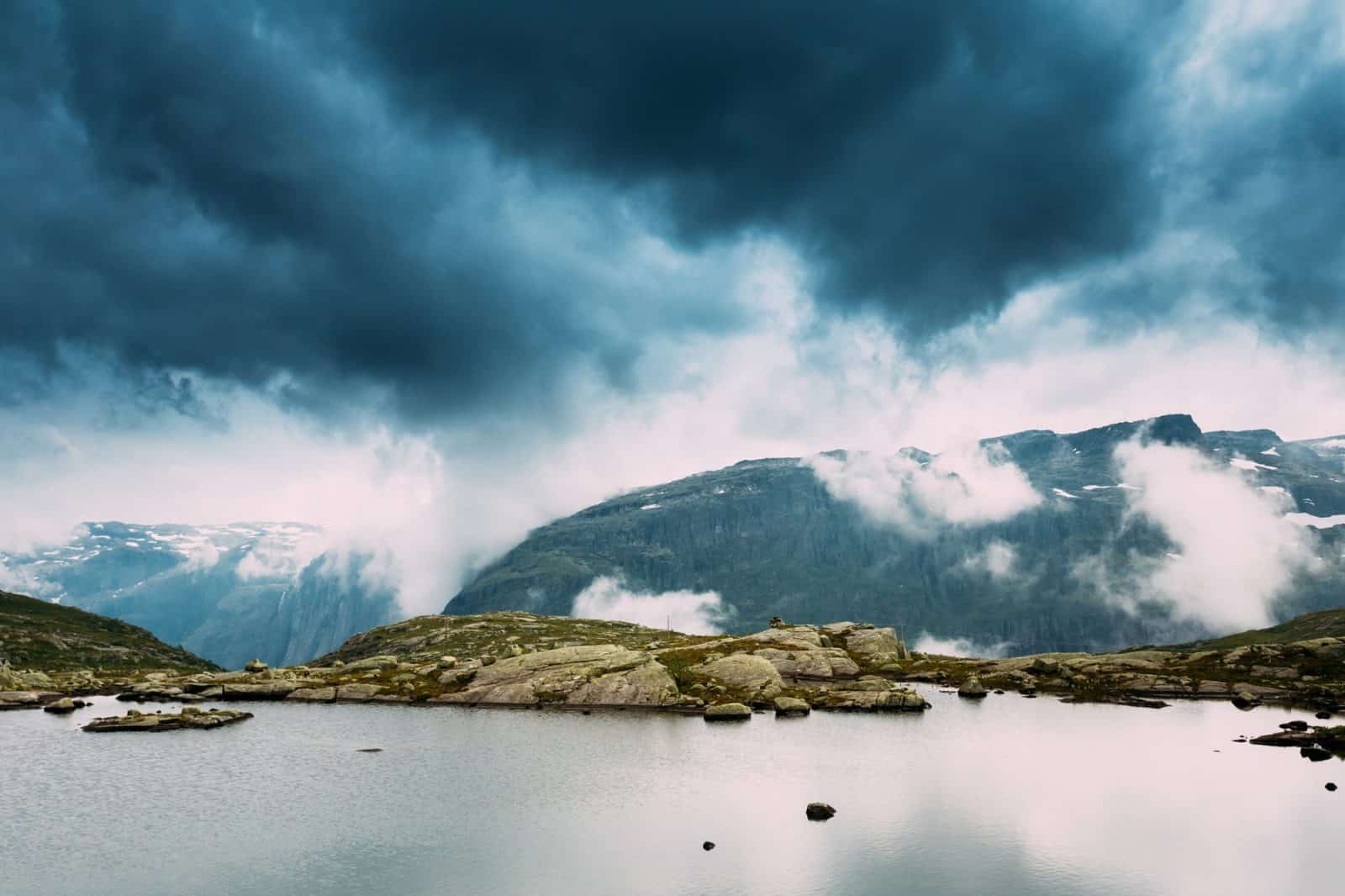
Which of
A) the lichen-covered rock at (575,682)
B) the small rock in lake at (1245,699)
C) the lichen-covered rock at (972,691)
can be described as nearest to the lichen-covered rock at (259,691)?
the lichen-covered rock at (575,682)

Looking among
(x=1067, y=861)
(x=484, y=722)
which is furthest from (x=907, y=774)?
(x=484, y=722)

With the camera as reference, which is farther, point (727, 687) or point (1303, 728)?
point (727, 687)

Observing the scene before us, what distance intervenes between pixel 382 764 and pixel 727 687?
85.2 metres

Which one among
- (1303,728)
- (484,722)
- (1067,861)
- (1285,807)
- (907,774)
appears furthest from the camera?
(484,722)

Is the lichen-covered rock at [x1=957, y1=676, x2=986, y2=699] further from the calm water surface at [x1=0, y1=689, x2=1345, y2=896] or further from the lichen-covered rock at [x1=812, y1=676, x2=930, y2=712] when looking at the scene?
the calm water surface at [x1=0, y1=689, x2=1345, y2=896]

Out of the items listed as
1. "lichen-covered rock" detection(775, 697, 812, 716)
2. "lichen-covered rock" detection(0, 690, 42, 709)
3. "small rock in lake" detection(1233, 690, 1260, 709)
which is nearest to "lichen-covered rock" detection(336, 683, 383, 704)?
"lichen-covered rock" detection(0, 690, 42, 709)

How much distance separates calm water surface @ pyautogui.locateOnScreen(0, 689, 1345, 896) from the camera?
2420 inches

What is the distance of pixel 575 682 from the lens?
554 feet

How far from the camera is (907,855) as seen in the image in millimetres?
66562

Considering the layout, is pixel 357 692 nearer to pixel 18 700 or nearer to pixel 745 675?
pixel 18 700

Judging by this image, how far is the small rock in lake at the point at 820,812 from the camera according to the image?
255 feet

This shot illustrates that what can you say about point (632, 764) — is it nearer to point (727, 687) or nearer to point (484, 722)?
point (484, 722)

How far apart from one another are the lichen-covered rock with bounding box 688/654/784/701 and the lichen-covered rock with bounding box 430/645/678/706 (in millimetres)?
13350

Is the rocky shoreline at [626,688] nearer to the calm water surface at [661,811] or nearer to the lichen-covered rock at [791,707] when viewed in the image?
the lichen-covered rock at [791,707]
